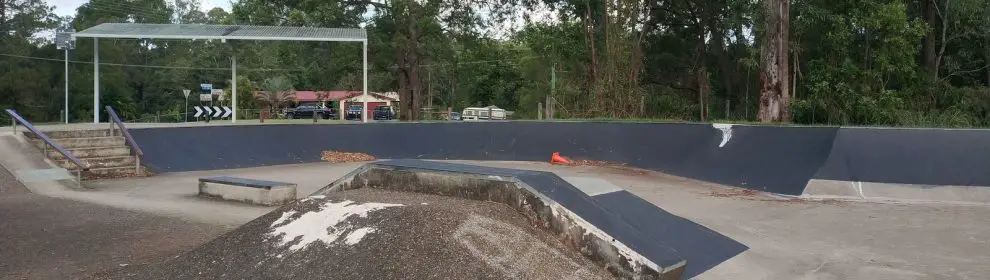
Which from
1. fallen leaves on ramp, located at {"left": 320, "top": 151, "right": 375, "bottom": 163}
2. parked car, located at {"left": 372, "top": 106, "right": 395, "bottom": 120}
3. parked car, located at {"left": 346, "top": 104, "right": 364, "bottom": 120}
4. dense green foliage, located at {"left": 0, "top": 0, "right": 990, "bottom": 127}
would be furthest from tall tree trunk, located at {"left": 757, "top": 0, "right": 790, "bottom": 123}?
parked car, located at {"left": 346, "top": 104, "right": 364, "bottom": 120}

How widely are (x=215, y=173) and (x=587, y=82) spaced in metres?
12.5

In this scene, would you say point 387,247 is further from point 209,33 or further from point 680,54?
point 680,54

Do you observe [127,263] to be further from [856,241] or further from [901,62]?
[901,62]

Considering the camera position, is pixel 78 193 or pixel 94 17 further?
pixel 94 17

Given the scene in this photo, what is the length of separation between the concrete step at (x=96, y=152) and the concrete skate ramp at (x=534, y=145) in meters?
0.46

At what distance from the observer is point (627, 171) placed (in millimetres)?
14891

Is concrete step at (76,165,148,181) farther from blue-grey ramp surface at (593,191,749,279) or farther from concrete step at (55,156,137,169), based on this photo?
blue-grey ramp surface at (593,191,749,279)

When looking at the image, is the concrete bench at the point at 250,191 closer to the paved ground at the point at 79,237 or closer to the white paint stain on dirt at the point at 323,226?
the paved ground at the point at 79,237

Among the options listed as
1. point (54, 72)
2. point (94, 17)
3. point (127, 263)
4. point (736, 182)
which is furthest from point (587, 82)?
point (94, 17)

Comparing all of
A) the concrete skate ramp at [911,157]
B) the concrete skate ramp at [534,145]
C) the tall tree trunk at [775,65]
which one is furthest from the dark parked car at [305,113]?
the concrete skate ramp at [911,157]

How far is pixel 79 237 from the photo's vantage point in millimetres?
6902

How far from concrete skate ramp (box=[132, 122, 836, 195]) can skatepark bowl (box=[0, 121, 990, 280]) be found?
0.17 ft

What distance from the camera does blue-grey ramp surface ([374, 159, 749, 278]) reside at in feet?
17.8

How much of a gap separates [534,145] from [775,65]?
21.1 ft
